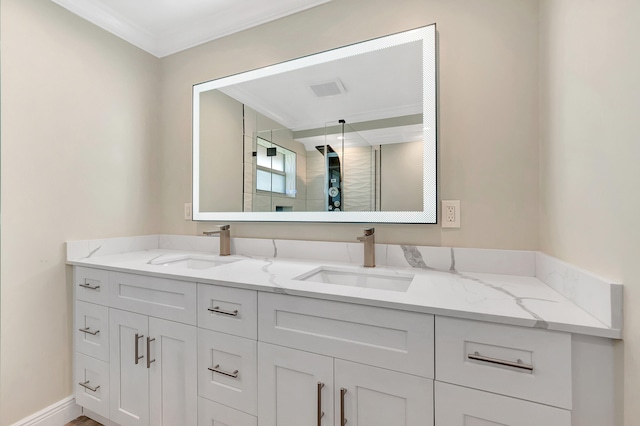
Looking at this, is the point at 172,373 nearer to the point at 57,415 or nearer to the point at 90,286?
the point at 90,286

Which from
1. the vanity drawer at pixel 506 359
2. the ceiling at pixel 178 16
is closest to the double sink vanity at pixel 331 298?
the vanity drawer at pixel 506 359

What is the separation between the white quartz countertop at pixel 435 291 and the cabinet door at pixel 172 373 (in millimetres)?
256

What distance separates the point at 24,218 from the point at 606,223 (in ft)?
7.72

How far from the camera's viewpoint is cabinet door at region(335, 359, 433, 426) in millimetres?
892

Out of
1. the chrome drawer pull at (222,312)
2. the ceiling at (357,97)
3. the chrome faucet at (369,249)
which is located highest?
the ceiling at (357,97)

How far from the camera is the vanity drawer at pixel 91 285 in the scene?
1550mm

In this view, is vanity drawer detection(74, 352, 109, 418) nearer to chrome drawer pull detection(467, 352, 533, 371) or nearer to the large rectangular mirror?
the large rectangular mirror

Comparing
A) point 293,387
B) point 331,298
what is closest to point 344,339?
point 331,298

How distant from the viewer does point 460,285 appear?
1119 mm

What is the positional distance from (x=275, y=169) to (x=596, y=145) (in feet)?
4.61

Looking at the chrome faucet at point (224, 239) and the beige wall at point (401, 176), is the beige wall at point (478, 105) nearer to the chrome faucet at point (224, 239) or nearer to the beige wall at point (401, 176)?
the beige wall at point (401, 176)

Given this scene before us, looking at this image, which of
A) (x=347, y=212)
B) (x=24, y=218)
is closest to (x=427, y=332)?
(x=347, y=212)

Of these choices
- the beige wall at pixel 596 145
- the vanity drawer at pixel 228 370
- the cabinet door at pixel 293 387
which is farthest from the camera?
the vanity drawer at pixel 228 370

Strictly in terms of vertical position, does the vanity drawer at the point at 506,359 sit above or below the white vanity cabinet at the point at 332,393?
above
